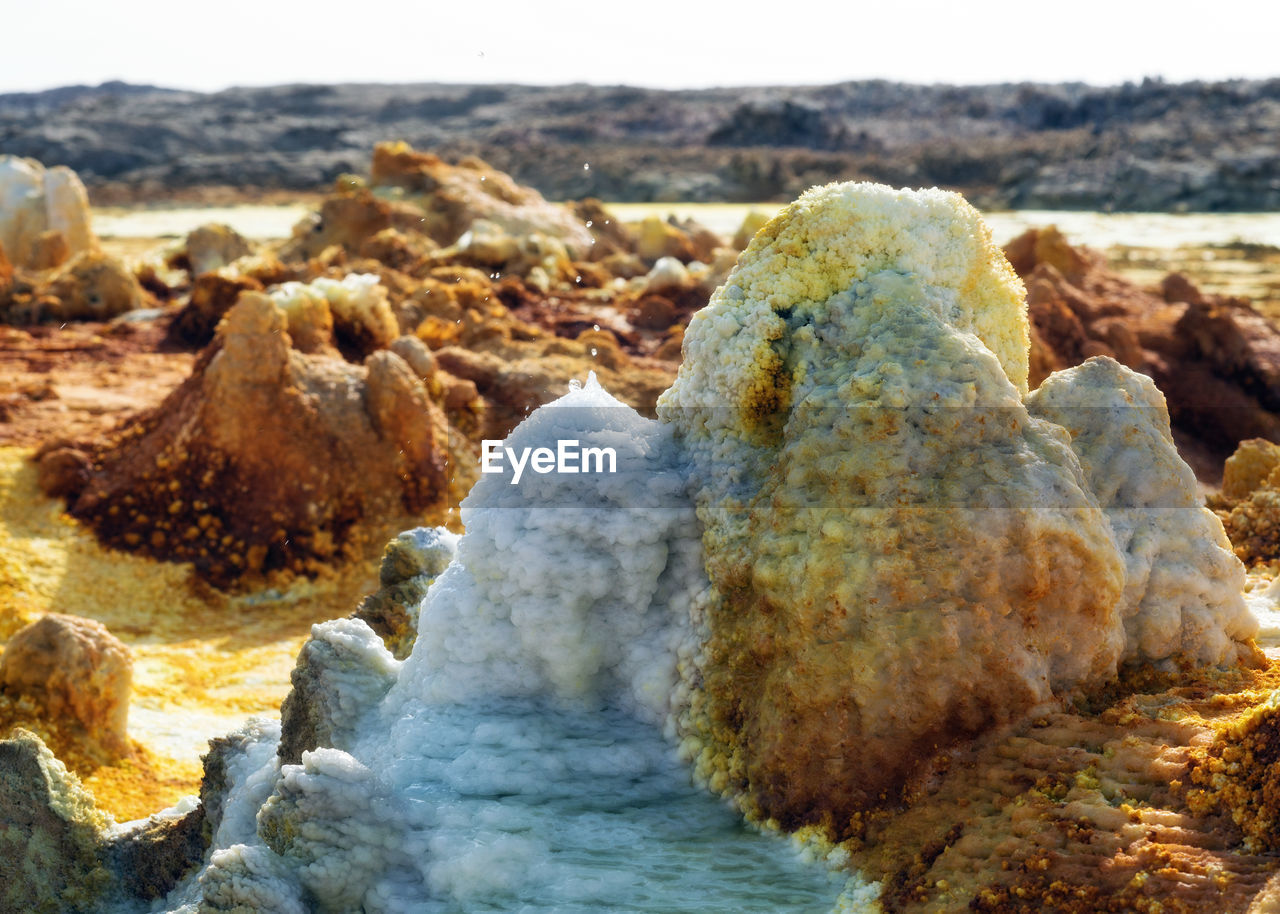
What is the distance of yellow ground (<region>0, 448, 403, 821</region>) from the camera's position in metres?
4.47

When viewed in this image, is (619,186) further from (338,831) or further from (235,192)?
(338,831)

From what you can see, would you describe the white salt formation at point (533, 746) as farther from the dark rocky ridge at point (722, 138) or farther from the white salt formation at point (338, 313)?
the dark rocky ridge at point (722, 138)

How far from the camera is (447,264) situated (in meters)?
11.6

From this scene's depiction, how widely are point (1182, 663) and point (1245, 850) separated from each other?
602mm

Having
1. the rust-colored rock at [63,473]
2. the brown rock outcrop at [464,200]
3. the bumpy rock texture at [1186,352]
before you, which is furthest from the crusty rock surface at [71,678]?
the brown rock outcrop at [464,200]

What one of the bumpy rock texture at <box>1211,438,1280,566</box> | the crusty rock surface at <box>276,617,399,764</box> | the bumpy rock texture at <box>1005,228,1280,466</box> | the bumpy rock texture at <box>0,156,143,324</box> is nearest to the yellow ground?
the crusty rock surface at <box>276,617,399,764</box>

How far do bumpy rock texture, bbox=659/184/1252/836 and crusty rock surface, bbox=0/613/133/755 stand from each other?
97.1 inches

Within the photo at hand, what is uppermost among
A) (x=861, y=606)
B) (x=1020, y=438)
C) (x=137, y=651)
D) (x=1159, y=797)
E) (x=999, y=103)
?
(x=999, y=103)

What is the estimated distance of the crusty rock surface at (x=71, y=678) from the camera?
3914 millimetres

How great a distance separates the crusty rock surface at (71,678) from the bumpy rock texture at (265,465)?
1.82 metres

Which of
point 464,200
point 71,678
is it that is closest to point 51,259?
point 464,200

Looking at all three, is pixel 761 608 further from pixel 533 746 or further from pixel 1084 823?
pixel 1084 823

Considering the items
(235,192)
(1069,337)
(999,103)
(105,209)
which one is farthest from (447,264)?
(999,103)

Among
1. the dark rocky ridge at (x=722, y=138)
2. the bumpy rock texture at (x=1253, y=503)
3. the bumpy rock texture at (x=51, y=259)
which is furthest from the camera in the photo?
the dark rocky ridge at (x=722, y=138)
